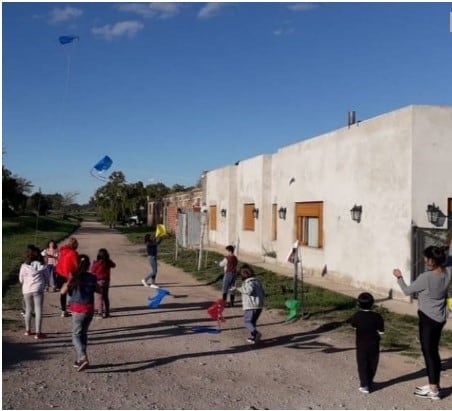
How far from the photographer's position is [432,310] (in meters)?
6.96

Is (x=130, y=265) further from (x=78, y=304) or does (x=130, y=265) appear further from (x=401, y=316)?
(x=78, y=304)

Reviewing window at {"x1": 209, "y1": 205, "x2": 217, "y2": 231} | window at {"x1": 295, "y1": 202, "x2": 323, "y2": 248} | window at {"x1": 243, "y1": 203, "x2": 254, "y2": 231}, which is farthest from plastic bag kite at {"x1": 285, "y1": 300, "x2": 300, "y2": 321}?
window at {"x1": 209, "y1": 205, "x2": 217, "y2": 231}

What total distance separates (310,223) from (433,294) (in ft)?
43.9

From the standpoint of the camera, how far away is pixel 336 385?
7.41 metres

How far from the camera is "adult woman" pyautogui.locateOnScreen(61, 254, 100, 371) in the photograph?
310 inches

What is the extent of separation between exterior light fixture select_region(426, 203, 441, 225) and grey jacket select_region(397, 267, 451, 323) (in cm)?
676

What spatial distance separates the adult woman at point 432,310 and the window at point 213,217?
28.4 meters

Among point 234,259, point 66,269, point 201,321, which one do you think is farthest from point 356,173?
point 66,269

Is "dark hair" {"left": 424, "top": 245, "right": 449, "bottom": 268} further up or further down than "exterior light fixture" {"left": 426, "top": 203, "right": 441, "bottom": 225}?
further down

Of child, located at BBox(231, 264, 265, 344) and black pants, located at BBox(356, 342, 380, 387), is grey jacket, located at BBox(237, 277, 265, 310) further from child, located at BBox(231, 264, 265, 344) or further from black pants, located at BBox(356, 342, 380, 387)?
black pants, located at BBox(356, 342, 380, 387)

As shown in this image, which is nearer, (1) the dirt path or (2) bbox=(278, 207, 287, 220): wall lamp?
(1) the dirt path

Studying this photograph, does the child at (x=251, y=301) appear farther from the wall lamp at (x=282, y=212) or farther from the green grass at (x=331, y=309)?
the wall lamp at (x=282, y=212)

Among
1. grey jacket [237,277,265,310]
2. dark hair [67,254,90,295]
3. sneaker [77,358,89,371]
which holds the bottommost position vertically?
sneaker [77,358,89,371]

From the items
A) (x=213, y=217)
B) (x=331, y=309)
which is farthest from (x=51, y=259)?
(x=213, y=217)
